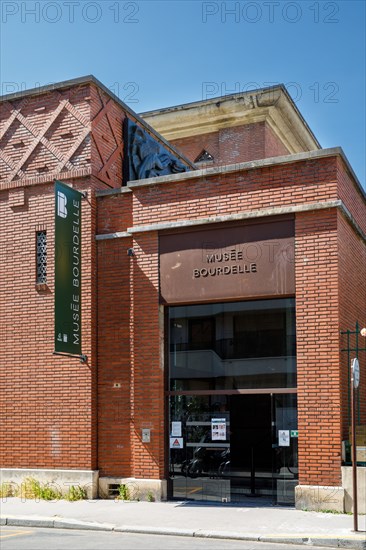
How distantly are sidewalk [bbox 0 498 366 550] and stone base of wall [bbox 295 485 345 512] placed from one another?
0.73ft

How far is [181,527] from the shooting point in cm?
1209

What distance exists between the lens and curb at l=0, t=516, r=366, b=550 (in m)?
10.8

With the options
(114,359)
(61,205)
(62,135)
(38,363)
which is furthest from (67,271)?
(62,135)

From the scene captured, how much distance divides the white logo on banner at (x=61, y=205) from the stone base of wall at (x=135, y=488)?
5797 millimetres

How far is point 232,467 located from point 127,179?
7.57 meters

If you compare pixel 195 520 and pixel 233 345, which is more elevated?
pixel 233 345

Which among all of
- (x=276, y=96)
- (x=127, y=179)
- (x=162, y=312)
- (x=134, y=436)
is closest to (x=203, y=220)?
(x=162, y=312)

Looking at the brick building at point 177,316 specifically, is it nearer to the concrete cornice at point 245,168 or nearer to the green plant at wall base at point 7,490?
the concrete cornice at point 245,168

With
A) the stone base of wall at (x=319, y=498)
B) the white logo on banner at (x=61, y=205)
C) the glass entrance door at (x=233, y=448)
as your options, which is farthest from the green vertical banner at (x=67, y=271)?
the stone base of wall at (x=319, y=498)

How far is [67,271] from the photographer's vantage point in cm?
1576

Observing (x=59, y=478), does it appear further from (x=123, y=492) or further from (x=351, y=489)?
(x=351, y=489)

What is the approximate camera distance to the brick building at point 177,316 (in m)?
14.2

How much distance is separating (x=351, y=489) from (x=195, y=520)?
114 inches

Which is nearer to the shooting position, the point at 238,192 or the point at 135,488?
the point at 238,192
